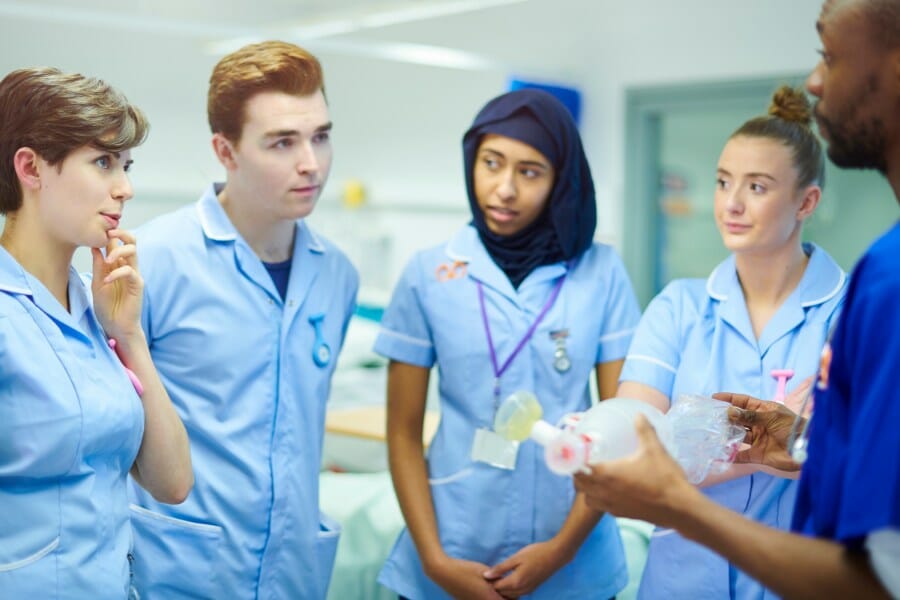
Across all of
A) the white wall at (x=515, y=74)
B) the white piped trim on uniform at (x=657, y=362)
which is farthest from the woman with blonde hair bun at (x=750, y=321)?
the white wall at (x=515, y=74)

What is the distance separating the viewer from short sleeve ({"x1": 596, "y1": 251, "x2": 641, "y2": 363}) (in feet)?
6.63

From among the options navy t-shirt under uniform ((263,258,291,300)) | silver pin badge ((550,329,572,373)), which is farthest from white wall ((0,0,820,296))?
silver pin badge ((550,329,572,373))

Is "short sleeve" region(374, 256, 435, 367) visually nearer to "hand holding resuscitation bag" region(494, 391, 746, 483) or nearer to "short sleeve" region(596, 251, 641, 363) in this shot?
"short sleeve" region(596, 251, 641, 363)

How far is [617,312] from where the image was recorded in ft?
6.69

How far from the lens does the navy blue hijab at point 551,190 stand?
1987 mm

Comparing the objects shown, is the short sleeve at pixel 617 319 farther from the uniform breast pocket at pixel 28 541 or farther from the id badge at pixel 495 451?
the uniform breast pocket at pixel 28 541

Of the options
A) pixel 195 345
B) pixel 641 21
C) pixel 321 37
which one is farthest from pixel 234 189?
pixel 321 37

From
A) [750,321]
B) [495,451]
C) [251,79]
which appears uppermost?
[251,79]

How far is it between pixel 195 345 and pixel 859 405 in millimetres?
1218

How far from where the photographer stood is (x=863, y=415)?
3.19 ft

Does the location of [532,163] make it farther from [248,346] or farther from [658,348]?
[248,346]

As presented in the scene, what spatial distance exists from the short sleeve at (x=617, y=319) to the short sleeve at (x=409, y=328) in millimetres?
375

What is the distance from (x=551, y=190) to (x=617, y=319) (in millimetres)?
314

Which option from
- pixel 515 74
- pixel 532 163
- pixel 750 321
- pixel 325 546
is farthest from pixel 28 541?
pixel 515 74
